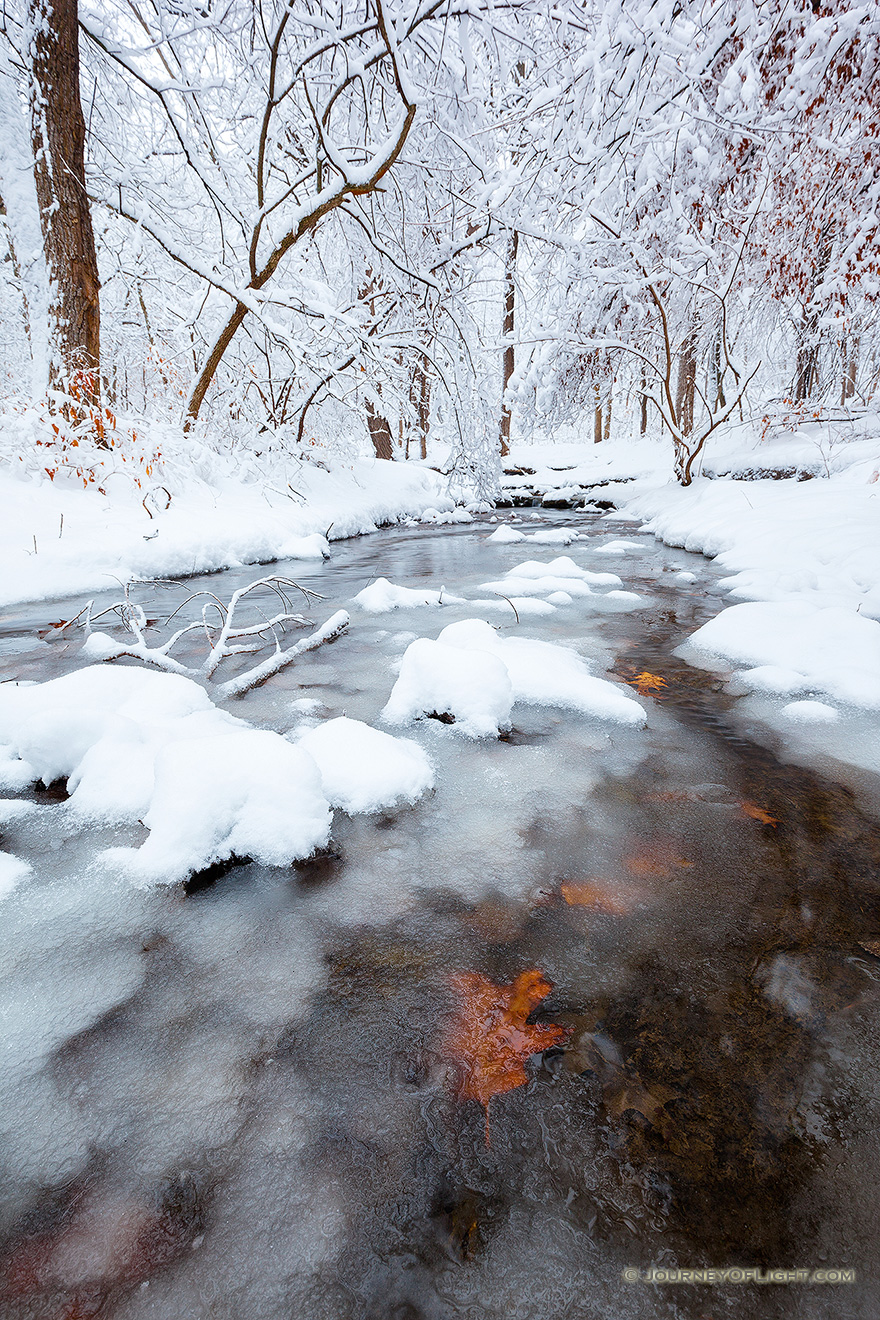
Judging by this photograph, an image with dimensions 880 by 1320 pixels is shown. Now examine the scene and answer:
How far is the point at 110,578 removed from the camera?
184 inches

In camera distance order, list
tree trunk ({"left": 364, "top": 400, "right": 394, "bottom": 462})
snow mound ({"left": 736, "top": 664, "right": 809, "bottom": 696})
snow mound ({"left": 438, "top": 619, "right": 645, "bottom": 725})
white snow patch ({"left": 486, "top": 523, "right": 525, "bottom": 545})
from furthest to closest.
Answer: tree trunk ({"left": 364, "top": 400, "right": 394, "bottom": 462}) → white snow patch ({"left": 486, "top": 523, "right": 525, "bottom": 545}) → snow mound ({"left": 736, "top": 664, "right": 809, "bottom": 696}) → snow mound ({"left": 438, "top": 619, "right": 645, "bottom": 725})

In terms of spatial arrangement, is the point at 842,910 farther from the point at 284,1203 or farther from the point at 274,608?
the point at 274,608

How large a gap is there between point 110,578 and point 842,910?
16.6 feet

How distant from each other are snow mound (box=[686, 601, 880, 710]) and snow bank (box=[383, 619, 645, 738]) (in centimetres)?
84

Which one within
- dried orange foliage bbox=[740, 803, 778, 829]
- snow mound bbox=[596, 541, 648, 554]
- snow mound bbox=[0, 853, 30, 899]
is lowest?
dried orange foliage bbox=[740, 803, 778, 829]

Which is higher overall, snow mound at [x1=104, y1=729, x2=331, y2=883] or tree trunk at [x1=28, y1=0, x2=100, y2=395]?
tree trunk at [x1=28, y1=0, x2=100, y2=395]

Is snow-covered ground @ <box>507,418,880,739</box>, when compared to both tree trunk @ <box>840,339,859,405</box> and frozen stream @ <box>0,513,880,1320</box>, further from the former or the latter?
frozen stream @ <box>0,513,880,1320</box>

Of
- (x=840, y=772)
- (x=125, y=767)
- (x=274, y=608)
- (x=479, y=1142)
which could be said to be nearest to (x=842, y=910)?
(x=840, y=772)

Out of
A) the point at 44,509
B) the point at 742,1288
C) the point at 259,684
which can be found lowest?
the point at 742,1288

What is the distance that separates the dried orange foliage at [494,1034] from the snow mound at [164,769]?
0.64m

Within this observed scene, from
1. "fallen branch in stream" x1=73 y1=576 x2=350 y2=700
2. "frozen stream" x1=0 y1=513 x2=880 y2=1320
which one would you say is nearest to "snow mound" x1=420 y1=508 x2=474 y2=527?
"fallen branch in stream" x1=73 y1=576 x2=350 y2=700

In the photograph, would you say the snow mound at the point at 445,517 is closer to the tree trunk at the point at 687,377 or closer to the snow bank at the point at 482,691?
the tree trunk at the point at 687,377

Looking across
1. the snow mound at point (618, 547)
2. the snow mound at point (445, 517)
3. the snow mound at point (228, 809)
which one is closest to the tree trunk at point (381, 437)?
the snow mound at point (445, 517)

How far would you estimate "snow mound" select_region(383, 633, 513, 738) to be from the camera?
2299mm
